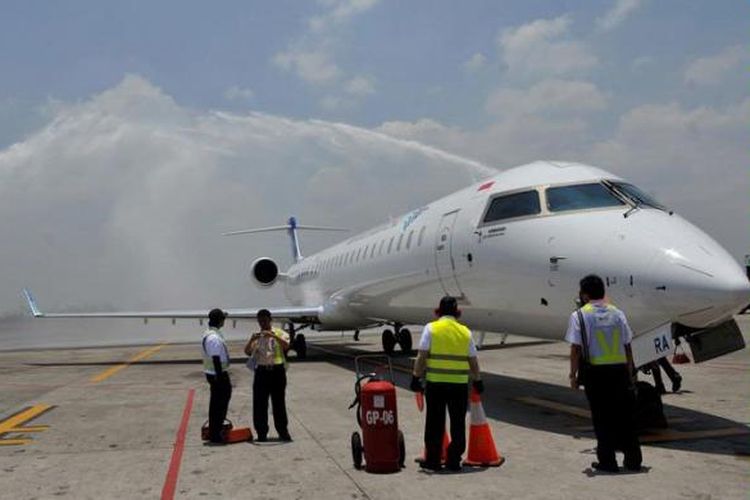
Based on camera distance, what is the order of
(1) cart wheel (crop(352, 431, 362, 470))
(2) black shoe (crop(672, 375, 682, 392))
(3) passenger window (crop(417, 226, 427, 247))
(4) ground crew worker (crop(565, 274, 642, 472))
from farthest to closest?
1. (3) passenger window (crop(417, 226, 427, 247))
2. (2) black shoe (crop(672, 375, 682, 392))
3. (1) cart wheel (crop(352, 431, 362, 470))
4. (4) ground crew worker (crop(565, 274, 642, 472))

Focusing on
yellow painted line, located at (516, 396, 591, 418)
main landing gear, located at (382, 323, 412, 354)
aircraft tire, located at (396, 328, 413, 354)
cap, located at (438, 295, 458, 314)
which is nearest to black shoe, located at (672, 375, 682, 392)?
yellow painted line, located at (516, 396, 591, 418)

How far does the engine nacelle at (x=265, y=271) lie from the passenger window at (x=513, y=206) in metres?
16.6

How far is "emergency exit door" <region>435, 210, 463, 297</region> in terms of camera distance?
10.4 m

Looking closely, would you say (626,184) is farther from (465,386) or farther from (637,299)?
(465,386)

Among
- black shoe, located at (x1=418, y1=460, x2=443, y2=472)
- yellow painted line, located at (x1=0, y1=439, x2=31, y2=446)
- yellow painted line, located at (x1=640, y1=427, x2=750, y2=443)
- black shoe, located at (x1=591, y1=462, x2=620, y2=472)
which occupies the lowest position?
yellow painted line, located at (x1=640, y1=427, x2=750, y2=443)

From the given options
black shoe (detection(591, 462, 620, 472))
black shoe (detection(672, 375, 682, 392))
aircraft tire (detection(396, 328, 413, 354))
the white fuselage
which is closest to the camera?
black shoe (detection(591, 462, 620, 472))

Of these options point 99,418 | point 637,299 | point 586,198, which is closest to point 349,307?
point 99,418

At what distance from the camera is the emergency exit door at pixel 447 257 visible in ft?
34.0

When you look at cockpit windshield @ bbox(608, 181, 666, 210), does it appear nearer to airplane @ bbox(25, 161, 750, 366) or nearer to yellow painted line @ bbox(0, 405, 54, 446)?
airplane @ bbox(25, 161, 750, 366)

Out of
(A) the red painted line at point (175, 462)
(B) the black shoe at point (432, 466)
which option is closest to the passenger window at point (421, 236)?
(A) the red painted line at point (175, 462)

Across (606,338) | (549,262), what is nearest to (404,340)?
(549,262)

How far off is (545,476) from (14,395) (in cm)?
1092

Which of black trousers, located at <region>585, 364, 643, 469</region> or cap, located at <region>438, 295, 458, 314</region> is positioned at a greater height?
cap, located at <region>438, 295, 458, 314</region>

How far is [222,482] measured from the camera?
5.81m
